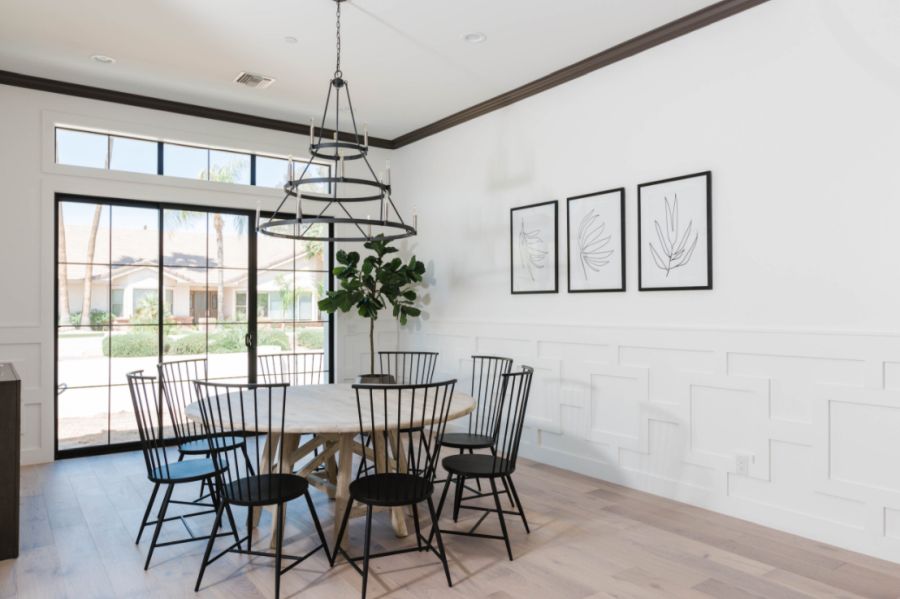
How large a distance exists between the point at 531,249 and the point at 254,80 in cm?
254

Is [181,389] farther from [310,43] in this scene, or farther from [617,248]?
[617,248]

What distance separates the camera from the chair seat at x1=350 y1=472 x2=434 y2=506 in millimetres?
2537

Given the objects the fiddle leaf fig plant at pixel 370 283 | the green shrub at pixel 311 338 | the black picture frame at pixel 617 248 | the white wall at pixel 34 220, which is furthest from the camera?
the green shrub at pixel 311 338

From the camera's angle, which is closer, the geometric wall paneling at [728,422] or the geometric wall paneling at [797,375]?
the geometric wall paneling at [797,375]

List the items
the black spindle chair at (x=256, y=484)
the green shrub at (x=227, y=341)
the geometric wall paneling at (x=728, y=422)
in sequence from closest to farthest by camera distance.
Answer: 1. the black spindle chair at (x=256, y=484)
2. the geometric wall paneling at (x=728, y=422)
3. the green shrub at (x=227, y=341)

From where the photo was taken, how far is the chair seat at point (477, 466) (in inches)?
119

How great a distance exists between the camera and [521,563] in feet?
9.39

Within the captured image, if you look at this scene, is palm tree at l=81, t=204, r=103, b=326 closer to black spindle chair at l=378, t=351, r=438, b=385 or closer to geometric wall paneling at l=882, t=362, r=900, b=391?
black spindle chair at l=378, t=351, r=438, b=385

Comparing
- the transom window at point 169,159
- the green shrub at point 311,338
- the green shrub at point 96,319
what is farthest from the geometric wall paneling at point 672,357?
the green shrub at point 96,319

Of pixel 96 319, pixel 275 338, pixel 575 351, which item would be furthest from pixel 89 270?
pixel 575 351

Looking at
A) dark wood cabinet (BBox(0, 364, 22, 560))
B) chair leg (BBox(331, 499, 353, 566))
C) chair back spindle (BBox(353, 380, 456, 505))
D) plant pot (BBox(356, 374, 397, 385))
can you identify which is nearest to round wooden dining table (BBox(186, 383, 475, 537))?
chair back spindle (BBox(353, 380, 456, 505))

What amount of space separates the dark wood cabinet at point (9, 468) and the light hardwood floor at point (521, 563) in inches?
4.1

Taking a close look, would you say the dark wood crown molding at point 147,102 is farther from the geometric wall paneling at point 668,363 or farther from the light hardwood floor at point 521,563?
the geometric wall paneling at point 668,363

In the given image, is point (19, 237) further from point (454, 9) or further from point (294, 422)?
point (454, 9)
